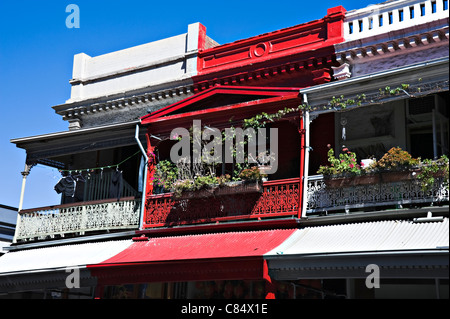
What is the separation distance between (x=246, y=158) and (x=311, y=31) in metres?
4.43

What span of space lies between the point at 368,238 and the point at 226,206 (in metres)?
4.06

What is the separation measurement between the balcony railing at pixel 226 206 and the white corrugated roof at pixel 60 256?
1.15 meters

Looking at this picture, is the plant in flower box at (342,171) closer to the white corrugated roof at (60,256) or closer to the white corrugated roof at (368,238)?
the white corrugated roof at (368,238)

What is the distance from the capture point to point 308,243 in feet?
44.5

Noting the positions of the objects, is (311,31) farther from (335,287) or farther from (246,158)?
(335,287)

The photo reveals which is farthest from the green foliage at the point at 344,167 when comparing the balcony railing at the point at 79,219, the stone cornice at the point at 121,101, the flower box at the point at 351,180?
the stone cornice at the point at 121,101

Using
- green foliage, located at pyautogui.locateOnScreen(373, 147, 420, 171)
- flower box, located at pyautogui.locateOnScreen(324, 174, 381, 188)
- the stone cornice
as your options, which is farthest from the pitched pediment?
green foliage, located at pyautogui.locateOnScreen(373, 147, 420, 171)

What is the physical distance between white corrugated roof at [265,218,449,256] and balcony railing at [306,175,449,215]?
1.41 ft

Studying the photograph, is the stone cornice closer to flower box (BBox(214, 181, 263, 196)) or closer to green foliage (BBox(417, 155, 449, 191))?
flower box (BBox(214, 181, 263, 196))

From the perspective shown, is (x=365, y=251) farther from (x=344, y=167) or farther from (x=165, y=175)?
(x=165, y=175)

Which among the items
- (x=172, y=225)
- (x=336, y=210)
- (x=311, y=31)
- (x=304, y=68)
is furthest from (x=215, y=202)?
(x=311, y=31)

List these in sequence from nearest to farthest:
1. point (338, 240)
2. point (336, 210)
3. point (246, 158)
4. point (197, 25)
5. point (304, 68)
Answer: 1. point (338, 240)
2. point (336, 210)
3. point (246, 158)
4. point (304, 68)
5. point (197, 25)

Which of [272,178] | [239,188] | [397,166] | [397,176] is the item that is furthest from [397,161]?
[272,178]
